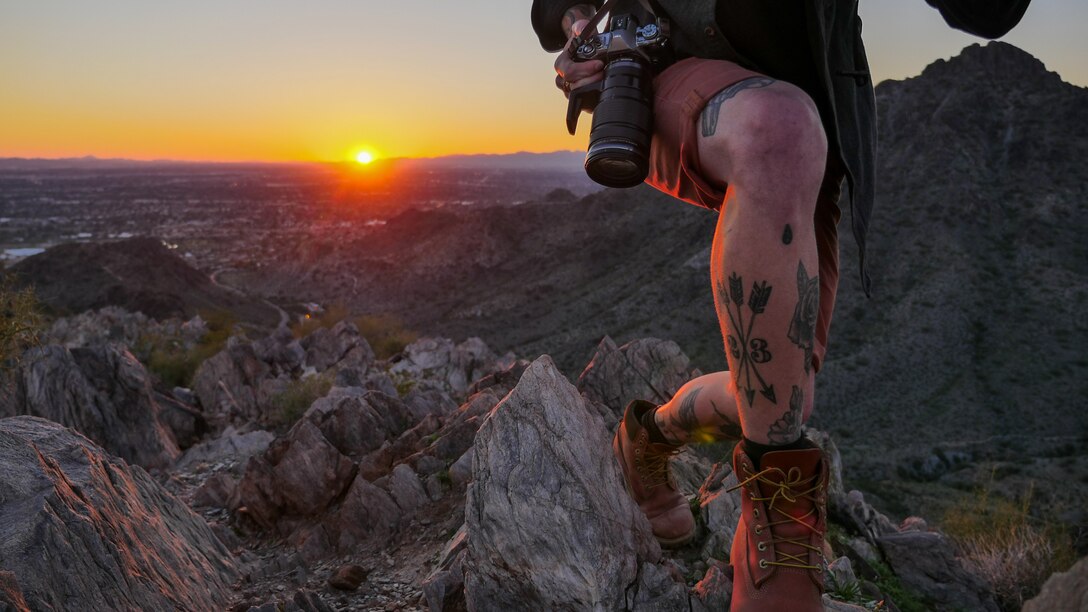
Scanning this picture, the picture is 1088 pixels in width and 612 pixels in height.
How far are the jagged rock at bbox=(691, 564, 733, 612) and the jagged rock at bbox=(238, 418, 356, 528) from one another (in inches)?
137

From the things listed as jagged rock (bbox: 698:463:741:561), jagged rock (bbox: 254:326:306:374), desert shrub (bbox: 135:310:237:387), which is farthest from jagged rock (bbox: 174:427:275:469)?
jagged rock (bbox: 254:326:306:374)

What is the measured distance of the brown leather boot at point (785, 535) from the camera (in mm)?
1824

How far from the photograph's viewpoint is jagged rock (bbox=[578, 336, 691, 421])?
5.69 m

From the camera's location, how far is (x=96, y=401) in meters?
8.70

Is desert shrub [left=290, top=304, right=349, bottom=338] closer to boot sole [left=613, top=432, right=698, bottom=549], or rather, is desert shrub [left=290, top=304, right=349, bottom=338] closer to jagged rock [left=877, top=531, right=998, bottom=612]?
jagged rock [left=877, top=531, right=998, bottom=612]

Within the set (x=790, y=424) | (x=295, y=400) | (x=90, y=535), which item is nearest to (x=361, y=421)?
(x=90, y=535)

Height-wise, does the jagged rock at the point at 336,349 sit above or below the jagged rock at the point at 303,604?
below

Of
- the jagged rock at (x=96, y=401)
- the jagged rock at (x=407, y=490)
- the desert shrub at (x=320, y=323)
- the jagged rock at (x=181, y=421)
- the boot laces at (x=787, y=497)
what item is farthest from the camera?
the desert shrub at (x=320, y=323)

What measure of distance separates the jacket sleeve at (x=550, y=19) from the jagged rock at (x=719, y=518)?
1.94 meters

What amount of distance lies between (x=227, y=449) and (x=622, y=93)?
24.1 ft

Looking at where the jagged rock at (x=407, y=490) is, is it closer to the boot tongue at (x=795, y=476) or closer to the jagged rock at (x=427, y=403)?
the jagged rock at (x=427, y=403)

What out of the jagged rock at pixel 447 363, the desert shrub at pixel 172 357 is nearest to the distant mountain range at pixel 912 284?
the jagged rock at pixel 447 363

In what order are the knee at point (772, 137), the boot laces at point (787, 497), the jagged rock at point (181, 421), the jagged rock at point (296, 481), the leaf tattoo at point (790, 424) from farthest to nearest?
the jagged rock at point (181, 421) → the jagged rock at point (296, 481) → the boot laces at point (787, 497) → the leaf tattoo at point (790, 424) → the knee at point (772, 137)

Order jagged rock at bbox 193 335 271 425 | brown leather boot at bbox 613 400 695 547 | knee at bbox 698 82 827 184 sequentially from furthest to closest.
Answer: jagged rock at bbox 193 335 271 425
brown leather boot at bbox 613 400 695 547
knee at bbox 698 82 827 184
